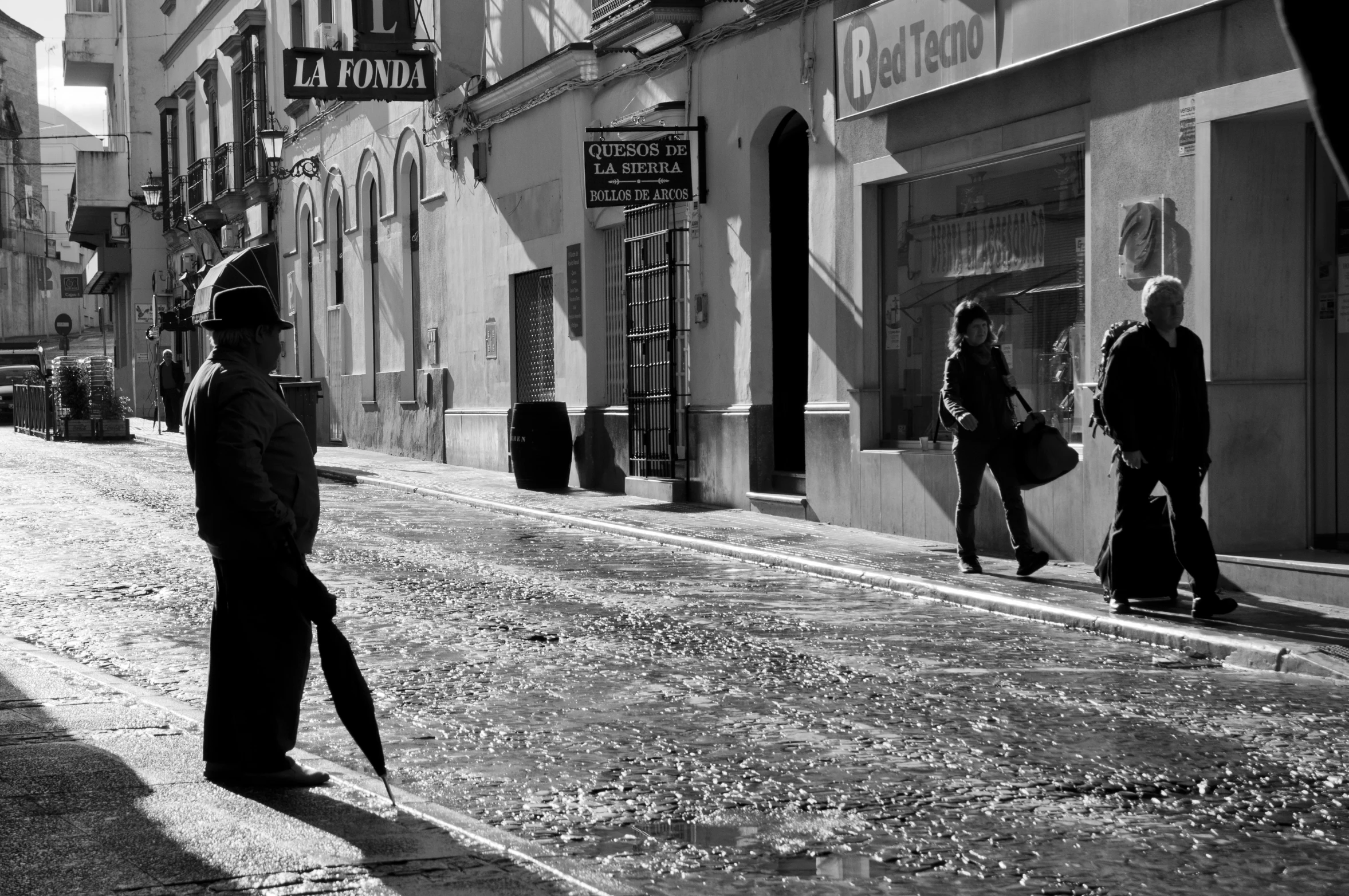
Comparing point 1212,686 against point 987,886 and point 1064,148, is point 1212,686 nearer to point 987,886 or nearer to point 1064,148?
point 987,886

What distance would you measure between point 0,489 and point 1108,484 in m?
14.1

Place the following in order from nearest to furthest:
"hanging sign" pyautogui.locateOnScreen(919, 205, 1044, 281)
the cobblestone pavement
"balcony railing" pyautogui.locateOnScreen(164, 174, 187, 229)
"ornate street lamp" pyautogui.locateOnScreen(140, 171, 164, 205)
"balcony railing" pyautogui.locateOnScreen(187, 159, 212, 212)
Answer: the cobblestone pavement → "hanging sign" pyautogui.locateOnScreen(919, 205, 1044, 281) → "balcony railing" pyautogui.locateOnScreen(187, 159, 212, 212) → "balcony railing" pyautogui.locateOnScreen(164, 174, 187, 229) → "ornate street lamp" pyautogui.locateOnScreen(140, 171, 164, 205)

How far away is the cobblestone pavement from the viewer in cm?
495

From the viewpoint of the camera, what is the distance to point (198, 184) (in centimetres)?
4362

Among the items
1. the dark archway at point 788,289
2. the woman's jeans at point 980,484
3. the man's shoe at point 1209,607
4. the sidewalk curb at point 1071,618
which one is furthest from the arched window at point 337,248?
the man's shoe at point 1209,607

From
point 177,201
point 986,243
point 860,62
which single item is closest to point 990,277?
point 986,243

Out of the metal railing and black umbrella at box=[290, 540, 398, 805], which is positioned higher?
the metal railing

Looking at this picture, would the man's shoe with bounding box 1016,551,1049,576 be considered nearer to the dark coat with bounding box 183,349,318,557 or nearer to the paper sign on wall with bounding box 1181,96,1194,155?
the paper sign on wall with bounding box 1181,96,1194,155

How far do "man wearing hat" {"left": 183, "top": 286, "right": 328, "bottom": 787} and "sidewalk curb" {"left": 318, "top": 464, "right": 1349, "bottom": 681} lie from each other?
15.5ft

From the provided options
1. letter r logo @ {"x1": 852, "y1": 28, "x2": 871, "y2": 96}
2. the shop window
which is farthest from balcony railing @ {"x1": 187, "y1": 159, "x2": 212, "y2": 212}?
the shop window

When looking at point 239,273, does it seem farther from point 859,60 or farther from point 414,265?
point 414,265

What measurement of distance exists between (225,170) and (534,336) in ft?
65.7

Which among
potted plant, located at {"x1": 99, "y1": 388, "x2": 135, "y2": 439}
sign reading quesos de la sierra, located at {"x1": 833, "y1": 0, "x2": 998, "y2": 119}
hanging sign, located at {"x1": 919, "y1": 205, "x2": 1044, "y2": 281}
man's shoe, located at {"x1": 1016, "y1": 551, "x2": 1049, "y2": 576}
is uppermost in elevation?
sign reading quesos de la sierra, located at {"x1": 833, "y1": 0, "x2": 998, "y2": 119}

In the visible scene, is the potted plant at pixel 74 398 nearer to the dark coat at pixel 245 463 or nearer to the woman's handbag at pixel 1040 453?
the woman's handbag at pixel 1040 453
